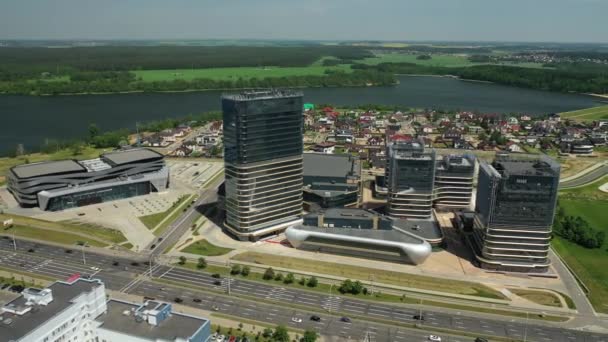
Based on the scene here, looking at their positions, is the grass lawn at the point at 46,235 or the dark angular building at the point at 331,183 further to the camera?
the dark angular building at the point at 331,183

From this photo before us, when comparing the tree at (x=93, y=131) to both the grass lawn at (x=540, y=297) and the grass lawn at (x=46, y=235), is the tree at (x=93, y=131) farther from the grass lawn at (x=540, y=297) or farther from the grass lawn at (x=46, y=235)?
the grass lawn at (x=540, y=297)

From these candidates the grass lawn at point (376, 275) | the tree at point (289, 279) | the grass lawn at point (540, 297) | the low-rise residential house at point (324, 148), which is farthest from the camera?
the low-rise residential house at point (324, 148)

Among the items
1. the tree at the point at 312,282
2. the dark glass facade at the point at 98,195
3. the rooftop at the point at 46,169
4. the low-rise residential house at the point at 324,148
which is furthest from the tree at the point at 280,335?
the low-rise residential house at the point at 324,148

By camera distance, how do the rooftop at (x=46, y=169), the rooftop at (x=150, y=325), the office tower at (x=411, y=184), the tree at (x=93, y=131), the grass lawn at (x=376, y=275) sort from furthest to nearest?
the tree at (x=93, y=131) < the rooftop at (x=46, y=169) < the office tower at (x=411, y=184) < the grass lawn at (x=376, y=275) < the rooftop at (x=150, y=325)

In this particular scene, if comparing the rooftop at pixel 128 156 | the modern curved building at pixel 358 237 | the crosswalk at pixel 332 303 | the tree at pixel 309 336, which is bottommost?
the crosswalk at pixel 332 303

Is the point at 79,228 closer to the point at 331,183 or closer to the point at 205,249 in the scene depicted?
the point at 205,249

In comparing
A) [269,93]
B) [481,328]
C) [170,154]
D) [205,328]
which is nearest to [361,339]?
[481,328]

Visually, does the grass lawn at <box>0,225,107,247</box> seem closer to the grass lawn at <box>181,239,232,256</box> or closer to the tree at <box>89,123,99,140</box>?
the grass lawn at <box>181,239,232,256</box>

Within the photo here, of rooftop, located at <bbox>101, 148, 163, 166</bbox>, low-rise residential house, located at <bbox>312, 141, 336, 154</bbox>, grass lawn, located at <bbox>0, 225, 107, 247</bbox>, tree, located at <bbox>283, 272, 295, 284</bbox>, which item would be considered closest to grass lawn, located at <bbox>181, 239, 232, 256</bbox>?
tree, located at <bbox>283, 272, 295, 284</bbox>

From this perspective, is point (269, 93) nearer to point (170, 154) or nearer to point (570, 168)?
point (170, 154)
